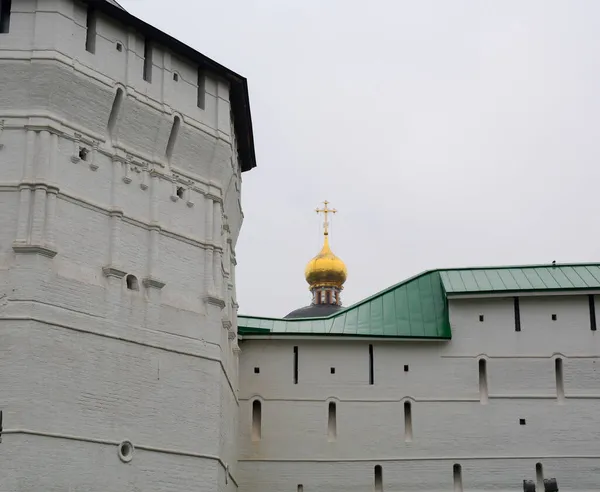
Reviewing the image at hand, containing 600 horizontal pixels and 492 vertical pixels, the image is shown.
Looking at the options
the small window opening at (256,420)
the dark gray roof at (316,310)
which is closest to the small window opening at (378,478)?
the small window opening at (256,420)

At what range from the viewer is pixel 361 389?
69.8ft

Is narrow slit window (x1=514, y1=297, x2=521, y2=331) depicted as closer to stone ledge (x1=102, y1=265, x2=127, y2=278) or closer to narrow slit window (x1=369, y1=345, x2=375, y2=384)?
narrow slit window (x1=369, y1=345, x2=375, y2=384)

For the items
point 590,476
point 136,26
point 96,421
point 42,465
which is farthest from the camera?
point 590,476

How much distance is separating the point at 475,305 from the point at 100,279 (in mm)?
9250

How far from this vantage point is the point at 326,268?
135 ft

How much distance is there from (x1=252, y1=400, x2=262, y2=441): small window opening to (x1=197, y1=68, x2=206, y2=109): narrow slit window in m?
6.48

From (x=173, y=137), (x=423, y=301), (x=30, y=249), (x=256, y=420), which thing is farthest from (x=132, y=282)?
(x=423, y=301)

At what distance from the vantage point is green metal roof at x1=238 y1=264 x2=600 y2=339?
21781mm

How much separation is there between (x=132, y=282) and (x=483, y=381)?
8.64 metres

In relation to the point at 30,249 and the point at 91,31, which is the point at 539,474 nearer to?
the point at 30,249

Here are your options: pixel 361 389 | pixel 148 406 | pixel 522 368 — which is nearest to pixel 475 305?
pixel 522 368

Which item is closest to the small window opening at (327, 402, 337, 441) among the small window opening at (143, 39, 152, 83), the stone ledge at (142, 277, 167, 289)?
the stone ledge at (142, 277, 167, 289)

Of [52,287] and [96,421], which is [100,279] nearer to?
[52,287]

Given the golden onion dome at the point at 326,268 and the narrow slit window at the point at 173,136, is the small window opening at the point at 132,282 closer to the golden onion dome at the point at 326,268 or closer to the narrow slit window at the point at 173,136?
the narrow slit window at the point at 173,136
